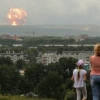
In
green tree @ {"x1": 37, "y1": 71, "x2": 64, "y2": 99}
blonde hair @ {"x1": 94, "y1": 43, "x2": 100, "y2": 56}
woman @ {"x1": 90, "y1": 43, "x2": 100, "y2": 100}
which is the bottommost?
green tree @ {"x1": 37, "y1": 71, "x2": 64, "y2": 99}

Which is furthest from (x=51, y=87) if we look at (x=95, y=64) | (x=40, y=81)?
(x=95, y=64)

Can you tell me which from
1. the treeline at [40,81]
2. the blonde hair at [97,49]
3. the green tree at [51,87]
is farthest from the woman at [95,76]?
the green tree at [51,87]

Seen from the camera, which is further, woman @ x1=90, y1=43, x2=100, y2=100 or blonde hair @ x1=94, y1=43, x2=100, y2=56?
woman @ x1=90, y1=43, x2=100, y2=100

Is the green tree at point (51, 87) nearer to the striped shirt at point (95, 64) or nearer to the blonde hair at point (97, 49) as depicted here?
the striped shirt at point (95, 64)

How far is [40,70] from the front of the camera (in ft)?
127

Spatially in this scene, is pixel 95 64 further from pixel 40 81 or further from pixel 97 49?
pixel 40 81

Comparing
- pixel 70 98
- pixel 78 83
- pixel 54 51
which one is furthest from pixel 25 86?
pixel 54 51

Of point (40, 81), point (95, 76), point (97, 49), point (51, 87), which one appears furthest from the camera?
point (40, 81)

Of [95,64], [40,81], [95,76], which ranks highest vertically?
[95,64]

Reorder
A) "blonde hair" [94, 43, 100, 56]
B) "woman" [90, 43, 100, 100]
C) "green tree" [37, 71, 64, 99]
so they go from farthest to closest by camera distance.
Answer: "green tree" [37, 71, 64, 99], "woman" [90, 43, 100, 100], "blonde hair" [94, 43, 100, 56]

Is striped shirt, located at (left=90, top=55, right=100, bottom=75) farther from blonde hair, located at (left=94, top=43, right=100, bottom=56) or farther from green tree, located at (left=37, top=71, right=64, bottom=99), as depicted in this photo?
green tree, located at (left=37, top=71, right=64, bottom=99)

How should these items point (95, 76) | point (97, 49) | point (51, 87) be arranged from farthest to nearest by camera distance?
point (51, 87), point (95, 76), point (97, 49)

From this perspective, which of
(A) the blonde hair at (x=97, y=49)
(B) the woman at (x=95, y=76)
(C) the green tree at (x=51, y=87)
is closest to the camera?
(A) the blonde hair at (x=97, y=49)

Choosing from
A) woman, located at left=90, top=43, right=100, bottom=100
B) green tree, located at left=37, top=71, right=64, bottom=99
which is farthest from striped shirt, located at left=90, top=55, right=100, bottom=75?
green tree, located at left=37, top=71, right=64, bottom=99
